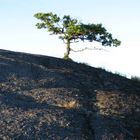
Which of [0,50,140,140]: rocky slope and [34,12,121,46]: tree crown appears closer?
[0,50,140,140]: rocky slope

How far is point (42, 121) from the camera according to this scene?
15.7 metres

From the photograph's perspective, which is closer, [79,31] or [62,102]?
[62,102]

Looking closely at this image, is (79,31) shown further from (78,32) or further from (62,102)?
(62,102)

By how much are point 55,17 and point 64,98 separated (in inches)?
816

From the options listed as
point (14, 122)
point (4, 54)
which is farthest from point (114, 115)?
point (4, 54)

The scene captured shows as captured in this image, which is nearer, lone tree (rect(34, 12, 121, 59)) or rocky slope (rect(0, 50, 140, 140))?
rocky slope (rect(0, 50, 140, 140))

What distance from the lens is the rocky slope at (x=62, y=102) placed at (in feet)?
50.5

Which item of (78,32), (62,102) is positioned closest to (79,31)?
(78,32)

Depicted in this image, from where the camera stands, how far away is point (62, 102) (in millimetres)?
17562

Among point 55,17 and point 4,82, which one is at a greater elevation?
point 55,17

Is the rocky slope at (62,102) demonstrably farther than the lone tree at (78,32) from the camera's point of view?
No

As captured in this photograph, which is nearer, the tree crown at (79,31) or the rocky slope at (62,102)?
the rocky slope at (62,102)

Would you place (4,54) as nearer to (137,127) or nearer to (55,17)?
(137,127)

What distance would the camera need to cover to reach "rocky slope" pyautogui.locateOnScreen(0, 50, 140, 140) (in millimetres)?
15391
